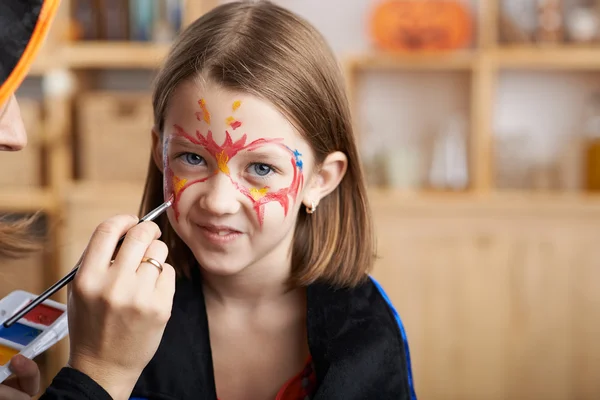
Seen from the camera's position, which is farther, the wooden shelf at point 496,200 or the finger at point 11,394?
the wooden shelf at point 496,200

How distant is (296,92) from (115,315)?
1.37 ft

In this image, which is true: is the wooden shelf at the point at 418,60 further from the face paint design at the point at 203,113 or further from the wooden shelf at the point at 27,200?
the face paint design at the point at 203,113

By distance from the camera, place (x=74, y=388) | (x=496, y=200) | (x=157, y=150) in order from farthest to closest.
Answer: (x=496, y=200) → (x=157, y=150) → (x=74, y=388)

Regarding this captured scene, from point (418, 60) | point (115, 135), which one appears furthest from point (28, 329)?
point (418, 60)

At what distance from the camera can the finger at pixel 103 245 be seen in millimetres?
768

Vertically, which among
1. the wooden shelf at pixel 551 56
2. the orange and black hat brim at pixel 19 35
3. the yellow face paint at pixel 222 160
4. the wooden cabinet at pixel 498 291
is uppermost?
the wooden shelf at pixel 551 56

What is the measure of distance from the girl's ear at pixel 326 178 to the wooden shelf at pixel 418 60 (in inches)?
65.2

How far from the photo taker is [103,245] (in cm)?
79

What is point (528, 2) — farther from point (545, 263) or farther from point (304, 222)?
point (304, 222)

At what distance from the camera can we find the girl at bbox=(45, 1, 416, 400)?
0.99m

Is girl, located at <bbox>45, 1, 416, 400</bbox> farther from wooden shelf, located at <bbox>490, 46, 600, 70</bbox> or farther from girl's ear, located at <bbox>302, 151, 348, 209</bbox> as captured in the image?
wooden shelf, located at <bbox>490, 46, 600, 70</bbox>

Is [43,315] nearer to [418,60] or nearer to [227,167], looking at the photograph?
[227,167]

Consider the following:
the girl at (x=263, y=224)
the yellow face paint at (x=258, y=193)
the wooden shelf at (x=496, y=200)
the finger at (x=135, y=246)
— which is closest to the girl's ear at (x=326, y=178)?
the girl at (x=263, y=224)

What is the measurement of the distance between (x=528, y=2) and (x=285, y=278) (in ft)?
6.51
